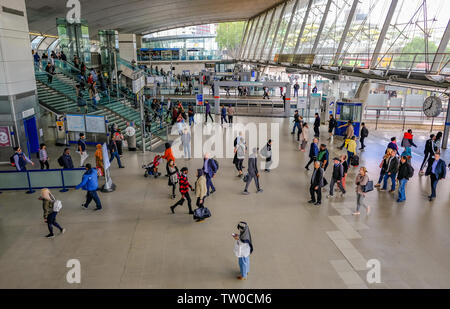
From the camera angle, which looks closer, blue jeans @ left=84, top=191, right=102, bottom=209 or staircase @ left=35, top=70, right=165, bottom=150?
blue jeans @ left=84, top=191, right=102, bottom=209

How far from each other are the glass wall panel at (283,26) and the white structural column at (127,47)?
55.0 feet

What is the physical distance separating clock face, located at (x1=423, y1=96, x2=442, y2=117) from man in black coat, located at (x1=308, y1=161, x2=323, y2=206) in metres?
8.82

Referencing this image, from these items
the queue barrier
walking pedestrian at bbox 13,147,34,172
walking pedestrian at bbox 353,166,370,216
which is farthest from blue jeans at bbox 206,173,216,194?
walking pedestrian at bbox 13,147,34,172

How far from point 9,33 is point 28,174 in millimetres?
5789

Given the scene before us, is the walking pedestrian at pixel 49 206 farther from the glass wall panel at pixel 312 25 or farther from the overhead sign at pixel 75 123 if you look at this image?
the glass wall panel at pixel 312 25

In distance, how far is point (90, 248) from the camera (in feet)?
23.4

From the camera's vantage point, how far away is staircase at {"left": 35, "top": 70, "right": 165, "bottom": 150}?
16455 mm

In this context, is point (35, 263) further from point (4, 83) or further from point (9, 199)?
point (4, 83)

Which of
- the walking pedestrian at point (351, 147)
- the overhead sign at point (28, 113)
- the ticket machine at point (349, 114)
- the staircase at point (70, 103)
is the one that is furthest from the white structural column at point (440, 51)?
the overhead sign at point (28, 113)

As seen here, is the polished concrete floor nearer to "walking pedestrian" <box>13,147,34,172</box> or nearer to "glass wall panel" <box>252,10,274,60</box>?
"walking pedestrian" <box>13,147,34,172</box>

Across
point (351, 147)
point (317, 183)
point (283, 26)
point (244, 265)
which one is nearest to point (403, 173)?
point (317, 183)

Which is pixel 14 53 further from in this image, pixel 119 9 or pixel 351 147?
pixel 119 9

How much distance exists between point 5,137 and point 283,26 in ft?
104
